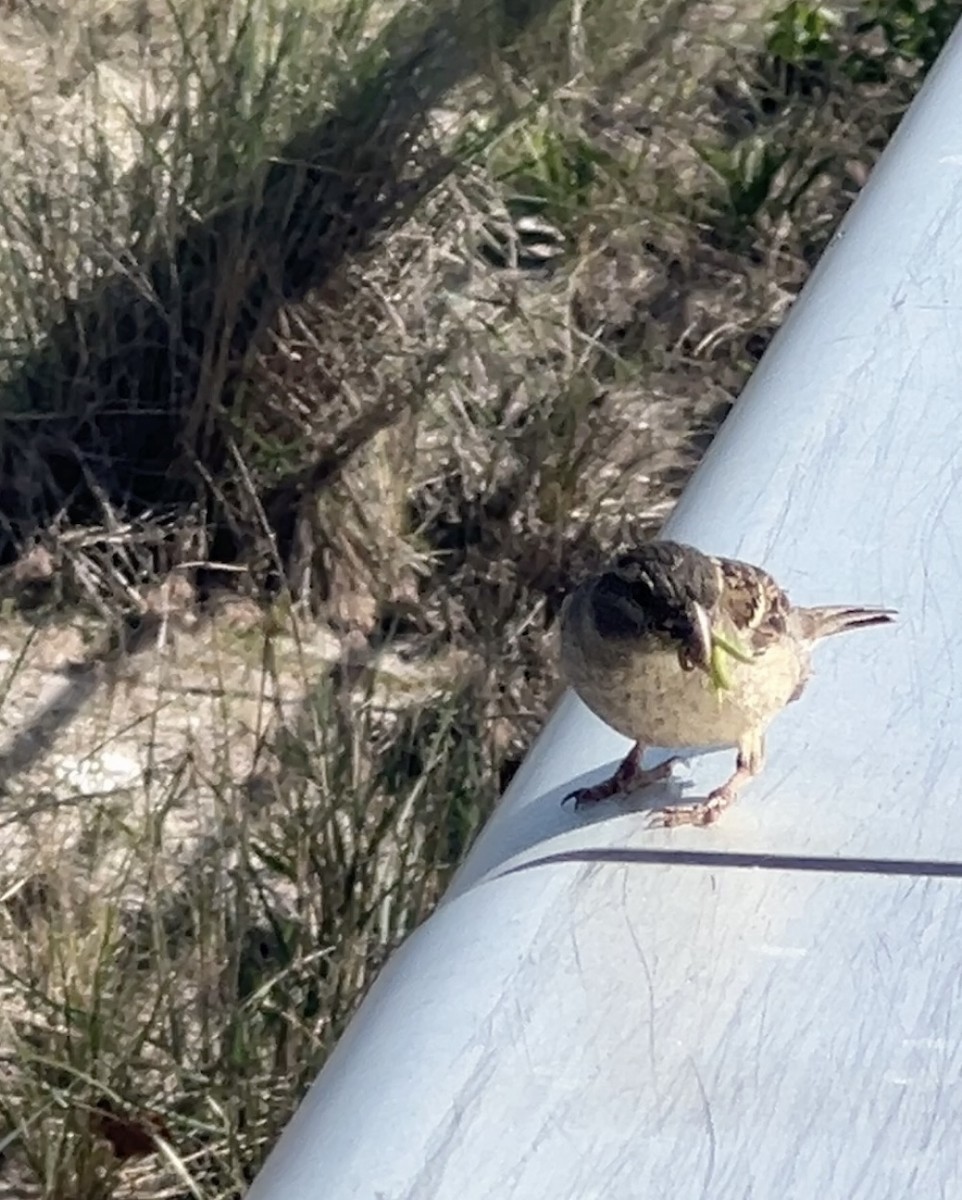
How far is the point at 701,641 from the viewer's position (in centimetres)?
163

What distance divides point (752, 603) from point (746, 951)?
0.38 m

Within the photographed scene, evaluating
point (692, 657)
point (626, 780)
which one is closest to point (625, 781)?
point (626, 780)

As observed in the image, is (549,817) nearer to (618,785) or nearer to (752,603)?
(618,785)

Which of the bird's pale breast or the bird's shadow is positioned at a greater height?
the bird's shadow

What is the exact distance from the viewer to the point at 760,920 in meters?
1.22

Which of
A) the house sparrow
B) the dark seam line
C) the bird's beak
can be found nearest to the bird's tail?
the house sparrow

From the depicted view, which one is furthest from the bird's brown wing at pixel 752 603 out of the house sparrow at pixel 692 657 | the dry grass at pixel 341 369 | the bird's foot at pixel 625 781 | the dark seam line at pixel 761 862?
the dry grass at pixel 341 369

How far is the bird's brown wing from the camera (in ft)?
4.85

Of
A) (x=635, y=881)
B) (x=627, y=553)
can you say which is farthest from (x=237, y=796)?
(x=635, y=881)

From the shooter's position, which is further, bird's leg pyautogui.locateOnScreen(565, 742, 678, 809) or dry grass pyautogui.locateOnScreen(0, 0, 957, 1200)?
dry grass pyautogui.locateOnScreen(0, 0, 957, 1200)

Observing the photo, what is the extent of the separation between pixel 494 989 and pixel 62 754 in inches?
93.4

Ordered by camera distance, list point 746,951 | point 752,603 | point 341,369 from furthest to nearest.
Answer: point 341,369 < point 752,603 < point 746,951

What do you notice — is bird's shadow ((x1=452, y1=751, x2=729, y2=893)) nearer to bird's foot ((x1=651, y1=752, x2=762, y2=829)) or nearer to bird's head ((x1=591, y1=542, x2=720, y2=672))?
bird's foot ((x1=651, y1=752, x2=762, y2=829))

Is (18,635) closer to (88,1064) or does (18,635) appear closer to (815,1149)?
(88,1064)
